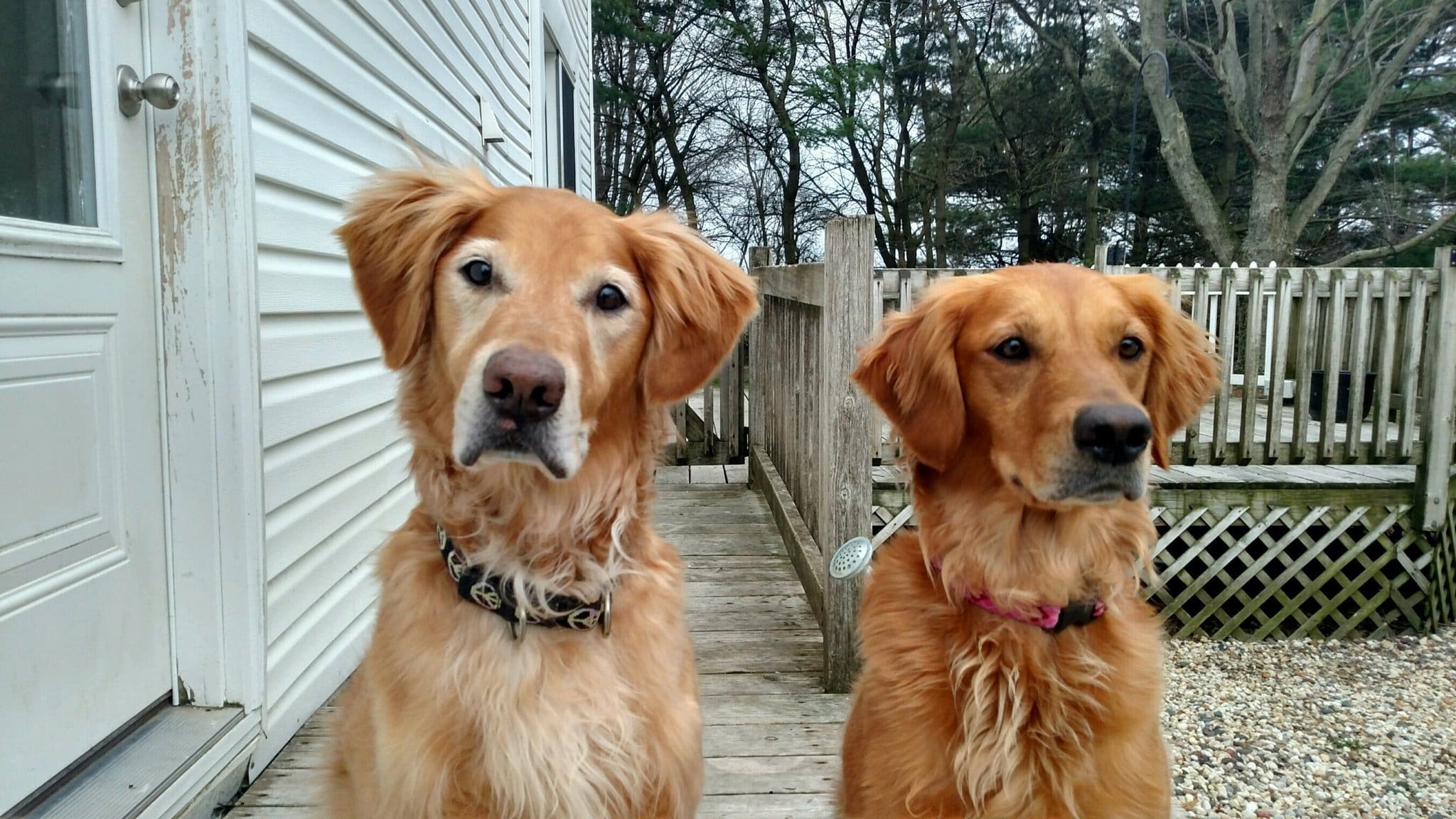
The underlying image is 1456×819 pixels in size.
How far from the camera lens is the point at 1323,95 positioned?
14289 mm

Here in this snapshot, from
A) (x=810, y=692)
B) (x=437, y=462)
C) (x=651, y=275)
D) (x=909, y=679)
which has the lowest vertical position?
(x=810, y=692)

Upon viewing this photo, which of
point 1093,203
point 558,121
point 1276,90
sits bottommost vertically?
point 558,121

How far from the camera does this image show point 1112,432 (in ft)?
5.28

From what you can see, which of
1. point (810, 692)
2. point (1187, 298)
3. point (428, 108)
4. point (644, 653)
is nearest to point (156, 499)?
point (644, 653)

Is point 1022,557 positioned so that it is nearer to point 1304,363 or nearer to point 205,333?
point 205,333

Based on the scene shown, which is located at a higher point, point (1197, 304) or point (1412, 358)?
point (1197, 304)

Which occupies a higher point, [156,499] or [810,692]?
[156,499]

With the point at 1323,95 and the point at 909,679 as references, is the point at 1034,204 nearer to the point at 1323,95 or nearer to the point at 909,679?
the point at 1323,95

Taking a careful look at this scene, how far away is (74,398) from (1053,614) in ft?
6.34

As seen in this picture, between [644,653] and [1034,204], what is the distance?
21051 mm

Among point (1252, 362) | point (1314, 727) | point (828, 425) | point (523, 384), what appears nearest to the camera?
point (523, 384)

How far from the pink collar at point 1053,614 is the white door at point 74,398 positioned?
172 cm

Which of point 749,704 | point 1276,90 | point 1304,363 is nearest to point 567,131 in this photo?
point 1304,363

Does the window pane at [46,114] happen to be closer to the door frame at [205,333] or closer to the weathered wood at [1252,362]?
the door frame at [205,333]
